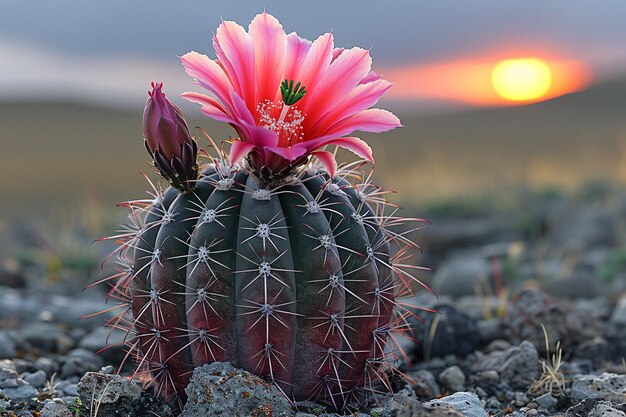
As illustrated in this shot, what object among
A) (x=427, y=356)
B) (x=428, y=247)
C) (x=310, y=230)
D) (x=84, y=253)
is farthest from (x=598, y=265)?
(x=310, y=230)

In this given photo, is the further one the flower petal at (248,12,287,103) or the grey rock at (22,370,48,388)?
the grey rock at (22,370,48,388)

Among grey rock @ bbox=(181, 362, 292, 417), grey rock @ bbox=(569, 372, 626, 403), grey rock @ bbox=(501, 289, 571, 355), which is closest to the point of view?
grey rock @ bbox=(181, 362, 292, 417)

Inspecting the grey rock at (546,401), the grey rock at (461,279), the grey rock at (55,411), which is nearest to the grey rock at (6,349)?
the grey rock at (55,411)

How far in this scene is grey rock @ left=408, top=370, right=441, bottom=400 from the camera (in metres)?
5.24

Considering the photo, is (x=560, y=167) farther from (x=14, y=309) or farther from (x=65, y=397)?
(x=65, y=397)

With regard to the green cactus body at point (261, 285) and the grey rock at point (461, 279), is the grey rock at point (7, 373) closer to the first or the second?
the green cactus body at point (261, 285)

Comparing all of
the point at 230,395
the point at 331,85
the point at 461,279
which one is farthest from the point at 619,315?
the point at 230,395

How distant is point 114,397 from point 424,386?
1958 millimetres

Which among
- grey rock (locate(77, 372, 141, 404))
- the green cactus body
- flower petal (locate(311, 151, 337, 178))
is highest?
flower petal (locate(311, 151, 337, 178))

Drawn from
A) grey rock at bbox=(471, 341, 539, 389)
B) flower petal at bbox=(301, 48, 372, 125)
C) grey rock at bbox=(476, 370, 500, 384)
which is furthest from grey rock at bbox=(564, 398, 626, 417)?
flower petal at bbox=(301, 48, 372, 125)

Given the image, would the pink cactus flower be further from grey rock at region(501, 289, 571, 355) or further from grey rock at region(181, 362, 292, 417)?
grey rock at region(501, 289, 571, 355)

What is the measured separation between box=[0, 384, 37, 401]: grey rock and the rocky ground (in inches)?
0.5

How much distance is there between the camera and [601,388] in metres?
5.04

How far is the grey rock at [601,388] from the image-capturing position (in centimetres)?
494
